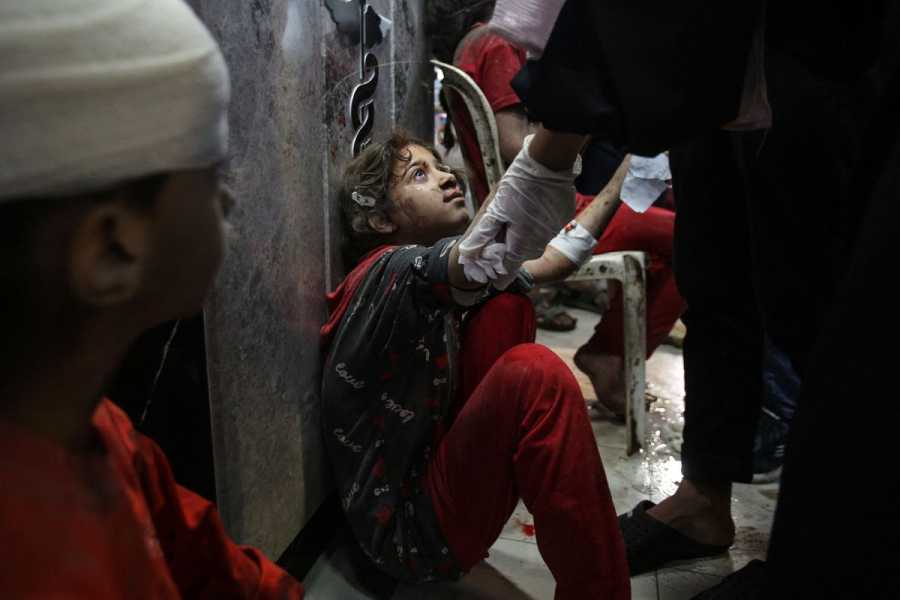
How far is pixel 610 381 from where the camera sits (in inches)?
83.4

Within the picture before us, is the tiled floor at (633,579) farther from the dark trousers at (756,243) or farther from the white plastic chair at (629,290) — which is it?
the dark trousers at (756,243)

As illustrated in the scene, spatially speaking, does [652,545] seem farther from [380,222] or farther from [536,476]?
[380,222]

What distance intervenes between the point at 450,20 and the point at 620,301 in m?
1.24

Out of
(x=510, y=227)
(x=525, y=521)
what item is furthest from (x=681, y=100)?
(x=525, y=521)

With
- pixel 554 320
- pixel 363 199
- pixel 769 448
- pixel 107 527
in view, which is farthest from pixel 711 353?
pixel 554 320

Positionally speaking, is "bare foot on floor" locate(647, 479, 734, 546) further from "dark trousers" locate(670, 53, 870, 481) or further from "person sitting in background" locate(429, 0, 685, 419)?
"person sitting in background" locate(429, 0, 685, 419)

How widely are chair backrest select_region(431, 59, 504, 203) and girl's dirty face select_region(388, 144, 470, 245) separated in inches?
18.1

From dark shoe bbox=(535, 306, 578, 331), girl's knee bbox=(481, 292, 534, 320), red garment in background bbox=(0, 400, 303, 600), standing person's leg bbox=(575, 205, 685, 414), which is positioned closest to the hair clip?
girl's knee bbox=(481, 292, 534, 320)

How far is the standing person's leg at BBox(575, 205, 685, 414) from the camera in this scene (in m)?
2.06

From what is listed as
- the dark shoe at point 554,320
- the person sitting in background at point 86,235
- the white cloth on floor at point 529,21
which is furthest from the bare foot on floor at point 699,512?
the dark shoe at point 554,320

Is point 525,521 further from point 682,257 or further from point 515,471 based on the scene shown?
point 682,257

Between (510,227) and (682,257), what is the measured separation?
0.51 metres

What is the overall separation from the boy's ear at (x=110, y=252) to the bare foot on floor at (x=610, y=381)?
1.82 meters

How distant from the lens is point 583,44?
66 centimetres
